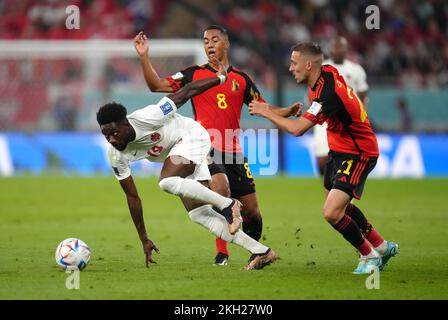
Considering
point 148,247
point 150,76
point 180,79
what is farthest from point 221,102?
point 148,247

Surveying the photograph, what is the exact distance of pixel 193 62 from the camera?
2334 cm

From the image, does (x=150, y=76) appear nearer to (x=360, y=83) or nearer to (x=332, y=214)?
(x=332, y=214)

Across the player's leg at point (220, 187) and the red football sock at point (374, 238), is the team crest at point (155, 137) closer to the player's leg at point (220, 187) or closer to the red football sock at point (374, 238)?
the player's leg at point (220, 187)

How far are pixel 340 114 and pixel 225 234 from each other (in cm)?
164

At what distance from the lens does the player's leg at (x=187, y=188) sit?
8.64 meters

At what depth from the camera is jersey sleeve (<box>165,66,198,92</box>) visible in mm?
10094

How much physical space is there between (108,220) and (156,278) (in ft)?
20.0

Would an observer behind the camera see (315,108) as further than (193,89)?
No

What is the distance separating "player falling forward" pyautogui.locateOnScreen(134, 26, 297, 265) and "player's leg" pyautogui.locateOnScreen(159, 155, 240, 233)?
767 mm

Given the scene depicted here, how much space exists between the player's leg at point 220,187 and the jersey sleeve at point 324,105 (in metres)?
1.34

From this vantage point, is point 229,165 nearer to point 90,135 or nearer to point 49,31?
point 90,135

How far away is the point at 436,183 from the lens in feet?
65.1

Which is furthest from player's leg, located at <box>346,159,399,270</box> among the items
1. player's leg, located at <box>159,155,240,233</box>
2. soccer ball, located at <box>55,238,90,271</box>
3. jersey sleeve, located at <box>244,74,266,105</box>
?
soccer ball, located at <box>55,238,90,271</box>

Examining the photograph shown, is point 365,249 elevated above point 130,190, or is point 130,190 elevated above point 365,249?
point 130,190
